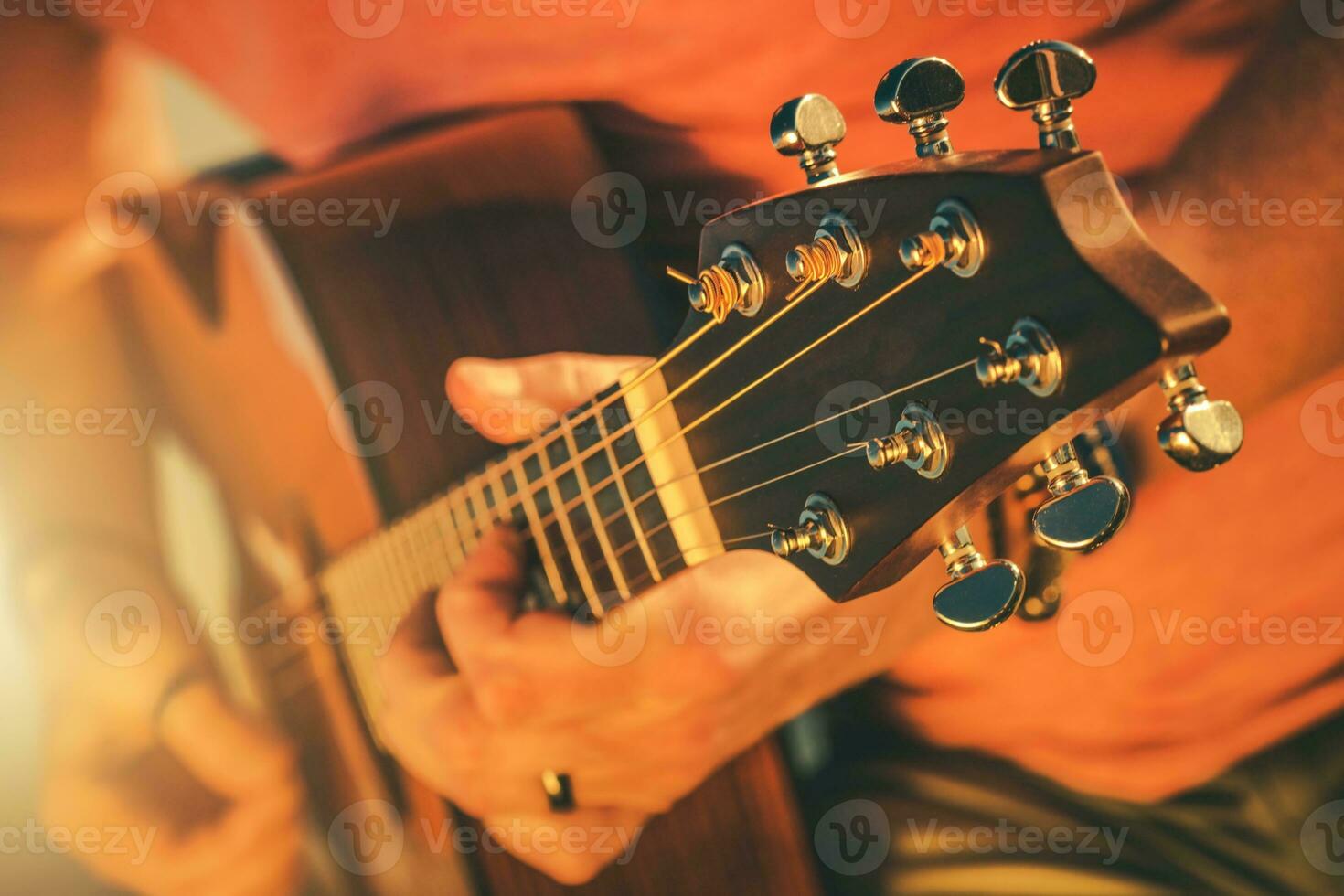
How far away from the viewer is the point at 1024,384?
0.39 meters

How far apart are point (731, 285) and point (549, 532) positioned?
0.32 m

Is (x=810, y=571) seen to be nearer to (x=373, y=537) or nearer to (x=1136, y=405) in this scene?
(x=1136, y=405)

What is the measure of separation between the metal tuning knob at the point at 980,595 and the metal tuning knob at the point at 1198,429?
9cm

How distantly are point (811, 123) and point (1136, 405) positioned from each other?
0.34m

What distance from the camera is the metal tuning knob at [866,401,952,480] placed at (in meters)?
0.43
